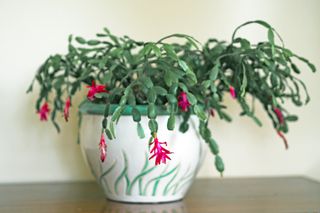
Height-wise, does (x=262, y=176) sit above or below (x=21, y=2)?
below

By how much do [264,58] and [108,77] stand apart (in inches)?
12.7

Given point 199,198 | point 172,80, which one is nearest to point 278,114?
point 199,198

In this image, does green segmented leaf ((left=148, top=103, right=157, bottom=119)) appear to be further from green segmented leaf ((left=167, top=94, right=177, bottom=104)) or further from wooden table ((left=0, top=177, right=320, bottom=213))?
wooden table ((left=0, top=177, right=320, bottom=213))

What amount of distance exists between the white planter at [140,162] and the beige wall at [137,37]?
0.31m

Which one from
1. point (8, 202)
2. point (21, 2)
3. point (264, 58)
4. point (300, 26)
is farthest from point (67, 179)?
point (300, 26)

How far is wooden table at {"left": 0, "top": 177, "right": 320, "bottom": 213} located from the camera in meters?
1.04

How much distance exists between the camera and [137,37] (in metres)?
1.40

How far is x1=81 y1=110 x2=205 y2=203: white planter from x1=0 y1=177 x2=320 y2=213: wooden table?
30mm

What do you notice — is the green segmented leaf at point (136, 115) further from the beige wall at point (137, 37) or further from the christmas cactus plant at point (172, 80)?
the beige wall at point (137, 37)

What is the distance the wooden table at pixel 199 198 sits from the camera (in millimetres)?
1040

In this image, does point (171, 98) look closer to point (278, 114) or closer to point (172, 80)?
point (172, 80)

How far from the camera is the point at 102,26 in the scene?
1.38 meters

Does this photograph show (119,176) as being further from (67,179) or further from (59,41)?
(59,41)

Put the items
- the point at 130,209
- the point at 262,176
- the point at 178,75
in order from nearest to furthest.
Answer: the point at 178,75, the point at 130,209, the point at 262,176
